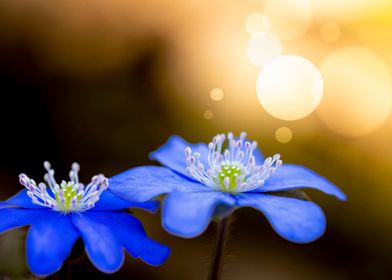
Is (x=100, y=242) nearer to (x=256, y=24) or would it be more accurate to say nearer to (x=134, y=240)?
(x=134, y=240)

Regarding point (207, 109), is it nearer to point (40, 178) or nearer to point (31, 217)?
point (40, 178)

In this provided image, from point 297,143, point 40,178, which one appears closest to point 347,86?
point 297,143

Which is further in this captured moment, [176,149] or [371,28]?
[371,28]

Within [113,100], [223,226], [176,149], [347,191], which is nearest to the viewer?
[223,226]

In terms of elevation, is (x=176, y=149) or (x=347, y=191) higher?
(x=176, y=149)

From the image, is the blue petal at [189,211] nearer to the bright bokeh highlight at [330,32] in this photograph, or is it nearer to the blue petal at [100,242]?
the blue petal at [100,242]
